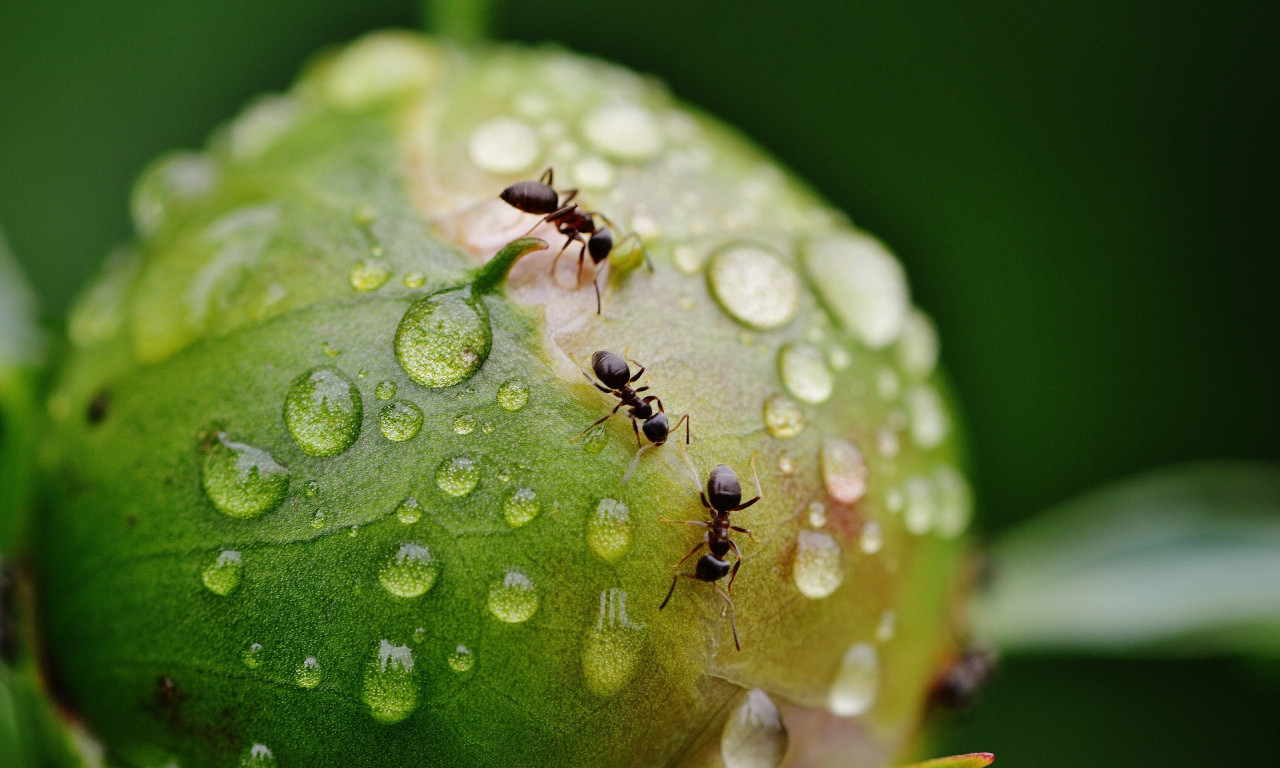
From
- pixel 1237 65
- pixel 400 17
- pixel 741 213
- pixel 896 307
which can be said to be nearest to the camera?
pixel 741 213

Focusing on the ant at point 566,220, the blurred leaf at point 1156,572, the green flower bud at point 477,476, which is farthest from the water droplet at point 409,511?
the blurred leaf at point 1156,572

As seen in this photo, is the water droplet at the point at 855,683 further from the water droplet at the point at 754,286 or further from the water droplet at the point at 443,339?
the water droplet at the point at 443,339

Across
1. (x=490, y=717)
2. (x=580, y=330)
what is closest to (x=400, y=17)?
(x=580, y=330)

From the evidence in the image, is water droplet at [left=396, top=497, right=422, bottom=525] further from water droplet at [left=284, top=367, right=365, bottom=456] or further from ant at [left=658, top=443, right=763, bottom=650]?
ant at [left=658, top=443, right=763, bottom=650]

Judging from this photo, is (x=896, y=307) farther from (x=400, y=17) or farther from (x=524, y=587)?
(x=400, y=17)

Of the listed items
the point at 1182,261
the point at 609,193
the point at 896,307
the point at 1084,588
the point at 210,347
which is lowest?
the point at 210,347
